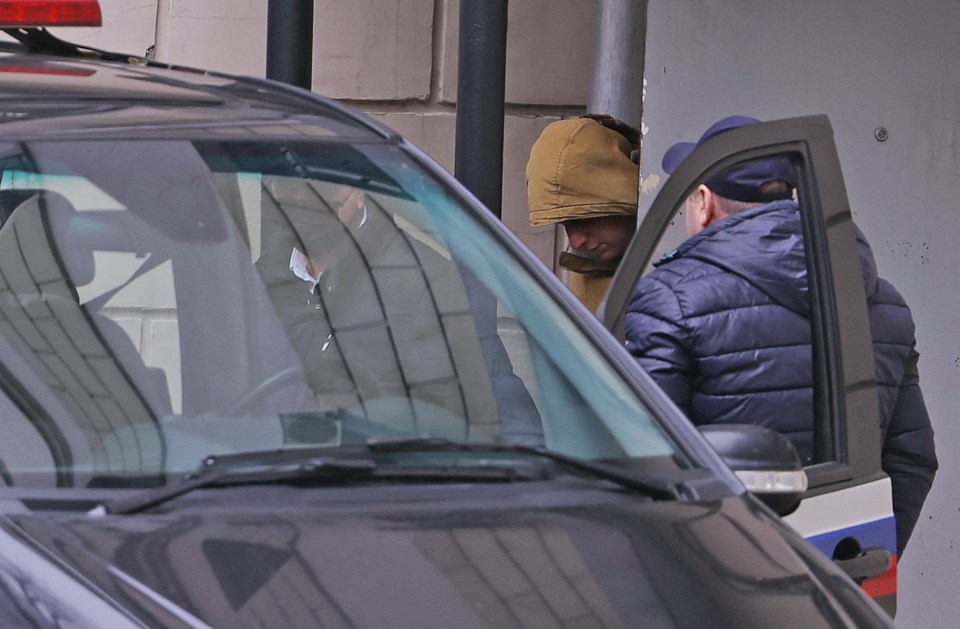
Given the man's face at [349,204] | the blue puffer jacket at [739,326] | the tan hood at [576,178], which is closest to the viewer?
the man's face at [349,204]

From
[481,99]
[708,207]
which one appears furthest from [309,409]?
[481,99]

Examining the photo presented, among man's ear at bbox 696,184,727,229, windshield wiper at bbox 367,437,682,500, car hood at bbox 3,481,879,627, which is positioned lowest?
car hood at bbox 3,481,879,627

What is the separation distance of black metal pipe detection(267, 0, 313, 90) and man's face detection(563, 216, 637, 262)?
1.21m

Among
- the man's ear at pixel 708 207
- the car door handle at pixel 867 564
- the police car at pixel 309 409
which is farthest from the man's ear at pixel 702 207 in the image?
the police car at pixel 309 409

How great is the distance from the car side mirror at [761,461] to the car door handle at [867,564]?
1.50 feet

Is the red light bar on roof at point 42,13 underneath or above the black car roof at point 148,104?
above

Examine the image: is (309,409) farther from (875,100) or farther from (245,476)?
(875,100)

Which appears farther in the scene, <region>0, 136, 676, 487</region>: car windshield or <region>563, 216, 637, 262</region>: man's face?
<region>563, 216, 637, 262</region>: man's face

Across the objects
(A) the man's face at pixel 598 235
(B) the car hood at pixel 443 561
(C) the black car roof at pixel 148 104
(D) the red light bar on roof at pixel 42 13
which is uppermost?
(D) the red light bar on roof at pixel 42 13

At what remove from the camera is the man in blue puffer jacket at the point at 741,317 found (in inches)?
116

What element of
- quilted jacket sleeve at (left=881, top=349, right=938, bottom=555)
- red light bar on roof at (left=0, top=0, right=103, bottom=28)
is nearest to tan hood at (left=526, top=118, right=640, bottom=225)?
quilted jacket sleeve at (left=881, top=349, right=938, bottom=555)

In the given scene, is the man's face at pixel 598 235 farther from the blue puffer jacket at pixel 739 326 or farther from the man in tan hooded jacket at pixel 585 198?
the blue puffer jacket at pixel 739 326

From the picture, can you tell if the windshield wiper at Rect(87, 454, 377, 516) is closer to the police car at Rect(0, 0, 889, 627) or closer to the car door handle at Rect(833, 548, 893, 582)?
the police car at Rect(0, 0, 889, 627)

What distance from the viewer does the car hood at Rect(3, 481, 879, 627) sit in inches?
61.2
